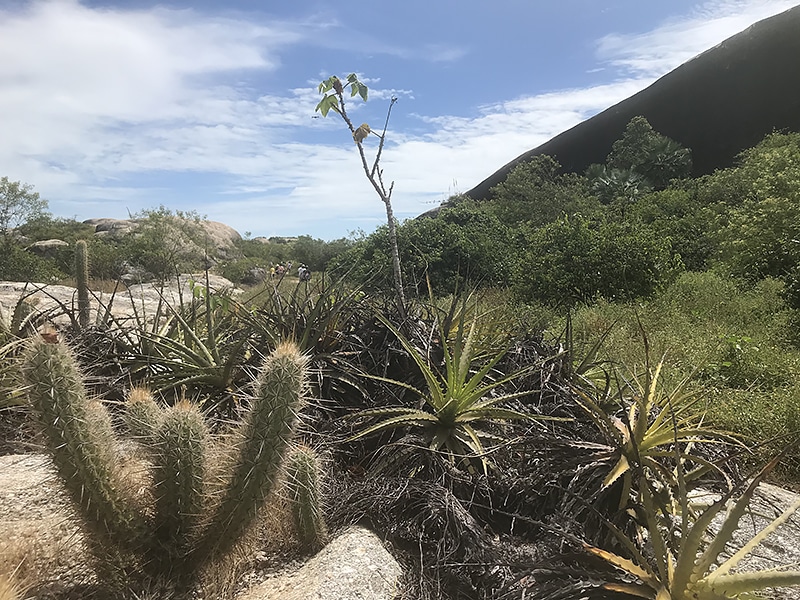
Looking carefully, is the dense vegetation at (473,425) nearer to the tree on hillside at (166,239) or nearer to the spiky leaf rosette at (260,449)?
the spiky leaf rosette at (260,449)

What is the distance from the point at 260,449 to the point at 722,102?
171 ft

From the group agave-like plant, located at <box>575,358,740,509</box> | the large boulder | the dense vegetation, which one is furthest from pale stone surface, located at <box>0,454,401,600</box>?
the large boulder

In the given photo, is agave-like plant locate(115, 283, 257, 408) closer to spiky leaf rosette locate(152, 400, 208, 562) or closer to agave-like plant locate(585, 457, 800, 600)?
spiky leaf rosette locate(152, 400, 208, 562)

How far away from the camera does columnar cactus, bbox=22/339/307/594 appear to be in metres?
1.98

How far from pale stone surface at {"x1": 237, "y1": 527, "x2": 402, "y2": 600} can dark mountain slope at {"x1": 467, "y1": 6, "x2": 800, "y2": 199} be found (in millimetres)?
47528

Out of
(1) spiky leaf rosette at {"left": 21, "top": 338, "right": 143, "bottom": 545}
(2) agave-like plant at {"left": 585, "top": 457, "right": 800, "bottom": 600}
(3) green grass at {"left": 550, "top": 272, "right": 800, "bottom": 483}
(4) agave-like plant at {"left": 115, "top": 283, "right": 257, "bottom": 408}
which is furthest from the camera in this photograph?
(3) green grass at {"left": 550, "top": 272, "right": 800, "bottom": 483}

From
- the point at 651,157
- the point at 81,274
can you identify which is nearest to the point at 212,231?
the point at 651,157

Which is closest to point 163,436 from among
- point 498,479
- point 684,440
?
point 498,479

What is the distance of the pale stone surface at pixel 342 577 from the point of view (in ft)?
7.22

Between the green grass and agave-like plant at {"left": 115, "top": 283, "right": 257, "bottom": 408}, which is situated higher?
agave-like plant at {"left": 115, "top": 283, "right": 257, "bottom": 408}

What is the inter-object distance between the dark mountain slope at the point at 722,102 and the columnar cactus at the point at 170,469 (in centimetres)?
4786

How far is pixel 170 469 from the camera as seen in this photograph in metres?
2.08

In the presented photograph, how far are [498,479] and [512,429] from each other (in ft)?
1.51

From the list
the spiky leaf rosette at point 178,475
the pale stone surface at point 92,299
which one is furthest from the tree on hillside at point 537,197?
the spiky leaf rosette at point 178,475
